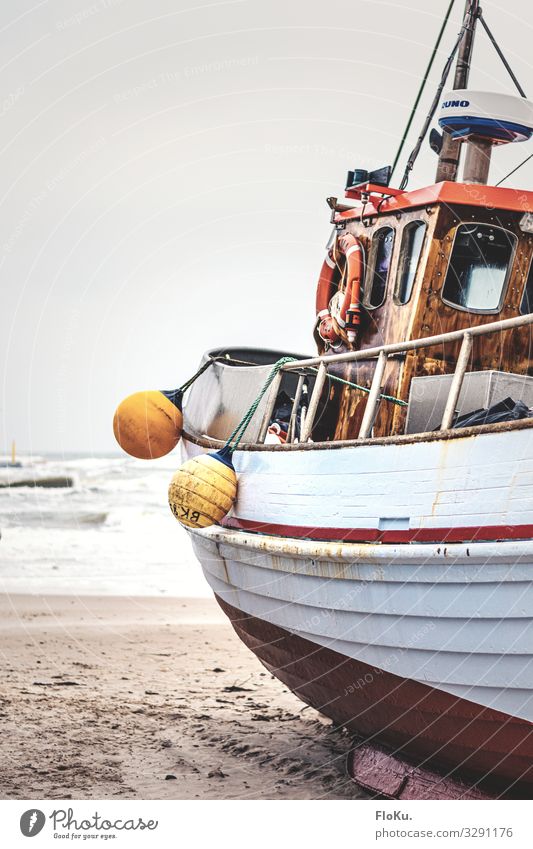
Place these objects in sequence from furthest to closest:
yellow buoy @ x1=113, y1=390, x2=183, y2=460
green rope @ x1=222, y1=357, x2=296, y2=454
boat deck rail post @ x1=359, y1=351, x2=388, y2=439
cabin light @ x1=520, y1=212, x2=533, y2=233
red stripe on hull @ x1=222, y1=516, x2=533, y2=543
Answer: yellow buoy @ x1=113, y1=390, x2=183, y2=460 < green rope @ x1=222, y1=357, x2=296, y2=454 < cabin light @ x1=520, y1=212, x2=533, y2=233 < boat deck rail post @ x1=359, y1=351, x2=388, y2=439 < red stripe on hull @ x1=222, y1=516, x2=533, y2=543

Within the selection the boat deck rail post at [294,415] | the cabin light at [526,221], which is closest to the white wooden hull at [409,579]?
the boat deck rail post at [294,415]

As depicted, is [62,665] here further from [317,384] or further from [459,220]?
[459,220]

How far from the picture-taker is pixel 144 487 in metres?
30.6

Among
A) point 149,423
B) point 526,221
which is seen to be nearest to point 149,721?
point 149,423

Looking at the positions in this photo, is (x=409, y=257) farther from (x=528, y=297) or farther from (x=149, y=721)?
(x=149, y=721)

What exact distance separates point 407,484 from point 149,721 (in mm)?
3619

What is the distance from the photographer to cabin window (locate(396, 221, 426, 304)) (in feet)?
23.3

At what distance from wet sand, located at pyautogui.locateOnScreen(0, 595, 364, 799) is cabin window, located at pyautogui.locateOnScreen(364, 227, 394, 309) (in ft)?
10.2

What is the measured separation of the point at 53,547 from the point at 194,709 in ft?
35.2

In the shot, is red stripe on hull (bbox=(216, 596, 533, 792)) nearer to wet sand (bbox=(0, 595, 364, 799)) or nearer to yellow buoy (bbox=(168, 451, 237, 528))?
wet sand (bbox=(0, 595, 364, 799))

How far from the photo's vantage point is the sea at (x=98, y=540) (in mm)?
15789
